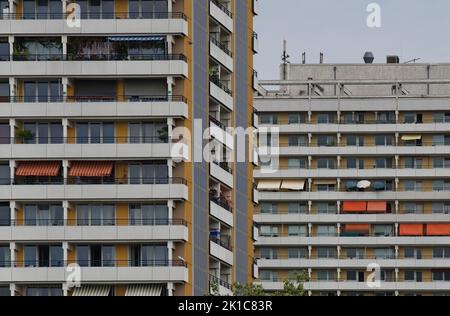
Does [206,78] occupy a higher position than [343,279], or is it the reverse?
[206,78]

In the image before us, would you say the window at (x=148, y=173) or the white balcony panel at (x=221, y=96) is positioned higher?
the white balcony panel at (x=221, y=96)

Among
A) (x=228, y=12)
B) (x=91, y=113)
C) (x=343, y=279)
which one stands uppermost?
(x=228, y=12)

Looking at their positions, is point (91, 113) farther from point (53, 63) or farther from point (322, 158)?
point (322, 158)

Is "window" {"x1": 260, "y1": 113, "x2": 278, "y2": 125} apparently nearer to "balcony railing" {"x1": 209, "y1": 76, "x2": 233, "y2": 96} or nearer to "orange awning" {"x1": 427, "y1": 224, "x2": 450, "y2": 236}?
"orange awning" {"x1": 427, "y1": 224, "x2": 450, "y2": 236}

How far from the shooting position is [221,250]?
9956 cm

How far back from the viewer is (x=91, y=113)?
96938mm

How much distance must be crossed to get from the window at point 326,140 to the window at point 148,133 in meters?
59.3

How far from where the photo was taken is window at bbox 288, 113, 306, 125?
155m

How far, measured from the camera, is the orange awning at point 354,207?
155 m

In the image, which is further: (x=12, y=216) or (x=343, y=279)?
(x=343, y=279)

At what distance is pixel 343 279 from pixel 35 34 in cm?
6042

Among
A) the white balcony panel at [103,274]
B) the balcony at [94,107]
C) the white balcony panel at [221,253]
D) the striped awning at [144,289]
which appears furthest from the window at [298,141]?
the striped awning at [144,289]

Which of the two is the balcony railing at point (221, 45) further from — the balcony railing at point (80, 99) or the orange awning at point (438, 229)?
the orange awning at point (438, 229)
